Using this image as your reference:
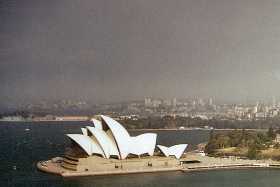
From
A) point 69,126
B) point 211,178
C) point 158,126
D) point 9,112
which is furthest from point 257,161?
point 9,112

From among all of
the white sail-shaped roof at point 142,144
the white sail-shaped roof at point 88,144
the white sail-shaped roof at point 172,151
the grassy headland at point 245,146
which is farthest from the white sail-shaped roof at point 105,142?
the grassy headland at point 245,146

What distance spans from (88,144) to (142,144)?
1.50 m

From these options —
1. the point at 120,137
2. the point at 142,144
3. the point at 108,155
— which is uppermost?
the point at 120,137

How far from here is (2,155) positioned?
1758 cm

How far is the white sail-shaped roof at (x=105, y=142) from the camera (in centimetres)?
1448

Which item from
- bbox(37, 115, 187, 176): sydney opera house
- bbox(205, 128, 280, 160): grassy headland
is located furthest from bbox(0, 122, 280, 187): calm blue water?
bbox(205, 128, 280, 160): grassy headland

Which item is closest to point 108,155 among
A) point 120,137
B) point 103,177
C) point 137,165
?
point 120,137

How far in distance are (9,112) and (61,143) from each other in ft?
16.1

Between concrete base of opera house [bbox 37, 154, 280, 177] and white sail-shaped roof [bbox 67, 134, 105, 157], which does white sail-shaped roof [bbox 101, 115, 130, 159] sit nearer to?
concrete base of opera house [bbox 37, 154, 280, 177]

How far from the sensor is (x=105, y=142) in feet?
47.8

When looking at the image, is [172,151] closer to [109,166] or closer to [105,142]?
[105,142]

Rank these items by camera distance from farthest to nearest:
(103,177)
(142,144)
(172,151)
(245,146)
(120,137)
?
1. (245,146)
2. (172,151)
3. (142,144)
4. (120,137)
5. (103,177)

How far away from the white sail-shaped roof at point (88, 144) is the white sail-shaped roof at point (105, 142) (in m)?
0.12

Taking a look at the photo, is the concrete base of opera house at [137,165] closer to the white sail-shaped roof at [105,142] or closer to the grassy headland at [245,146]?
the white sail-shaped roof at [105,142]
